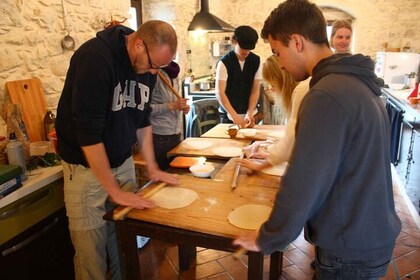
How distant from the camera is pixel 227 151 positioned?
7.02ft

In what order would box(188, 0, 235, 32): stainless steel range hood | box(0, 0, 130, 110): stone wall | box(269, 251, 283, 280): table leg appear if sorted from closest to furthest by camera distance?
box(0, 0, 130, 110): stone wall < box(269, 251, 283, 280): table leg < box(188, 0, 235, 32): stainless steel range hood

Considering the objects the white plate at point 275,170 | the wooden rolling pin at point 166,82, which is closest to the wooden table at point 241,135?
the wooden rolling pin at point 166,82

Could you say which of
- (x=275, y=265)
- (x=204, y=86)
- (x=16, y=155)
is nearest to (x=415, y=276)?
(x=275, y=265)

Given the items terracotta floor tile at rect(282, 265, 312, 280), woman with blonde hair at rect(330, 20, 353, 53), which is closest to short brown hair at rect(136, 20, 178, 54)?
terracotta floor tile at rect(282, 265, 312, 280)

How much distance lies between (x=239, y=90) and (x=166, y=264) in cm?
171

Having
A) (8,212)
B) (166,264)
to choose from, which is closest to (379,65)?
(166,264)

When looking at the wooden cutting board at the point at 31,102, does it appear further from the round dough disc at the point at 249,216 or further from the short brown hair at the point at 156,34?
the round dough disc at the point at 249,216

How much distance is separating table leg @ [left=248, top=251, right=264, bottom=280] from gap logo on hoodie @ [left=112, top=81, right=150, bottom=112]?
0.88 meters

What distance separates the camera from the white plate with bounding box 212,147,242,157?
2080mm

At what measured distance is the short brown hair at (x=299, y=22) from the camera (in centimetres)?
89

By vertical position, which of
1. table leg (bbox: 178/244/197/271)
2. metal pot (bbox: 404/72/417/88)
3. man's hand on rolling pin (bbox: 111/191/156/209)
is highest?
metal pot (bbox: 404/72/417/88)

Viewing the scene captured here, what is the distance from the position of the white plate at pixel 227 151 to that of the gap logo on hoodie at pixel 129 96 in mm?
630

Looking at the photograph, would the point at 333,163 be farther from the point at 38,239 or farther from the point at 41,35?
the point at 41,35

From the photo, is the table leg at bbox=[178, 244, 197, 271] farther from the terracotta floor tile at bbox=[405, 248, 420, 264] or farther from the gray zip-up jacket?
the terracotta floor tile at bbox=[405, 248, 420, 264]
